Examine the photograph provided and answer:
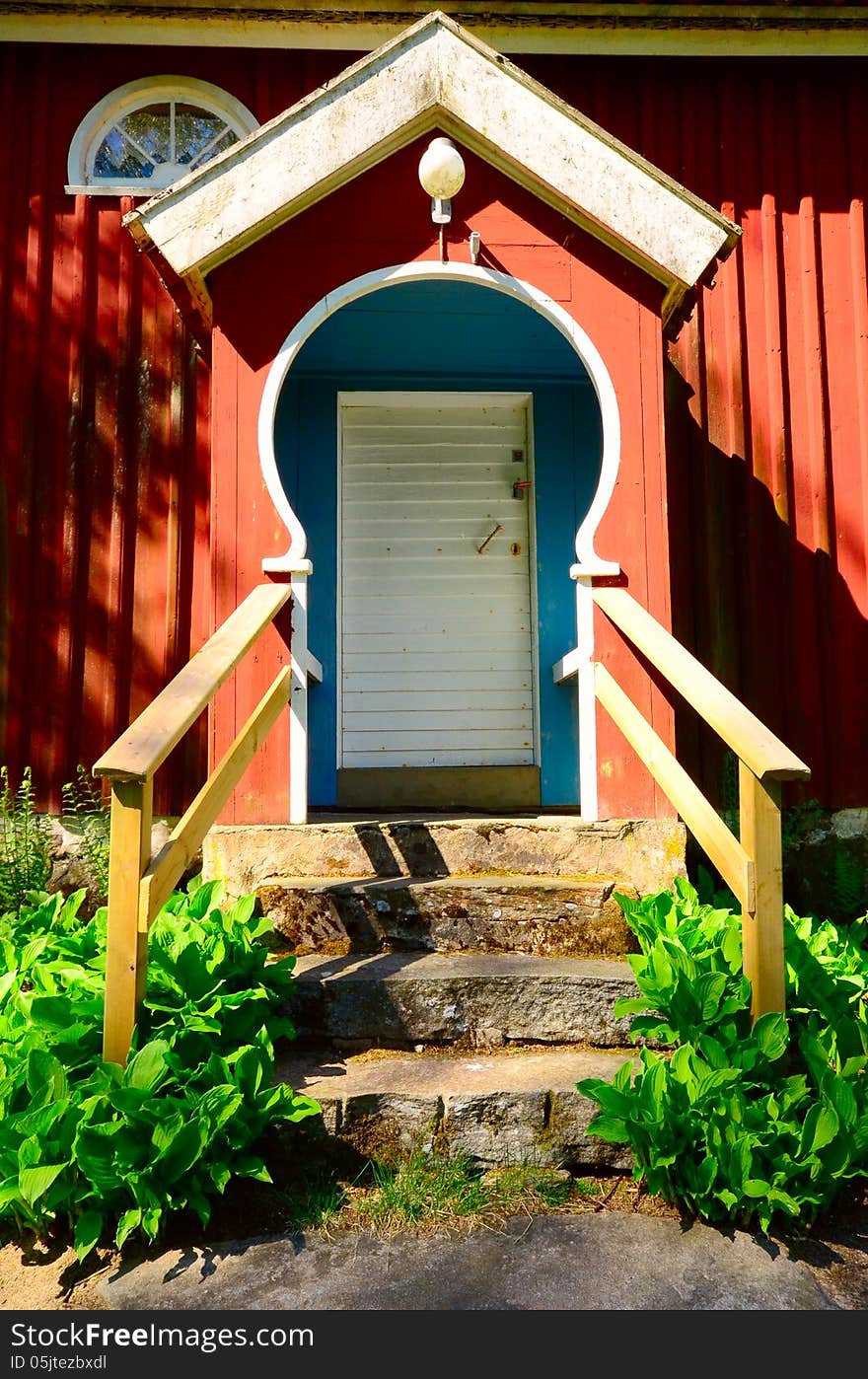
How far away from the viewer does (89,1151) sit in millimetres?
2404

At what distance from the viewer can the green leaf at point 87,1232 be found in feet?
7.79

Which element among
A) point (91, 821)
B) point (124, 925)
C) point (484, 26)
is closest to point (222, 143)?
point (484, 26)

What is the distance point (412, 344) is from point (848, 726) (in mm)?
3100

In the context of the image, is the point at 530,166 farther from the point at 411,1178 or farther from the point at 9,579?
the point at 411,1178

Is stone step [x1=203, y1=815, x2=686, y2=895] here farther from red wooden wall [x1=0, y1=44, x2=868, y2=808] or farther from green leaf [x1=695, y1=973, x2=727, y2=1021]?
red wooden wall [x1=0, y1=44, x2=868, y2=808]

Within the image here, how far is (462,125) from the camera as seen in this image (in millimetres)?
4312

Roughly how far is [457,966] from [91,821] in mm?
2371

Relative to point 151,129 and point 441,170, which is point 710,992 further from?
A: point 151,129

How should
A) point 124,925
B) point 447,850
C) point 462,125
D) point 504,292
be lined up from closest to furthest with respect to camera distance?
point 124,925 → point 447,850 → point 462,125 → point 504,292

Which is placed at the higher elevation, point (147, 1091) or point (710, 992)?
point (710, 992)

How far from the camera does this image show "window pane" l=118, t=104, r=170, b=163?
5.71m

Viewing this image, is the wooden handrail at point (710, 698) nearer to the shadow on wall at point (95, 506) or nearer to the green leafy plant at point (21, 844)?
the shadow on wall at point (95, 506)

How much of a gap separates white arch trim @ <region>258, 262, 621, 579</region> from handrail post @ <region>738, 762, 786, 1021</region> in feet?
5.19

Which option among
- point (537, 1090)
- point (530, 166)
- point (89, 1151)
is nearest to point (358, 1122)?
point (537, 1090)
